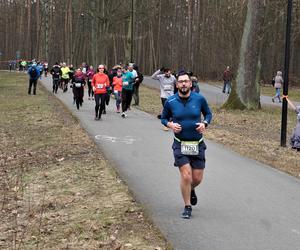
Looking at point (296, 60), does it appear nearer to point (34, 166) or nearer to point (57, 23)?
point (57, 23)

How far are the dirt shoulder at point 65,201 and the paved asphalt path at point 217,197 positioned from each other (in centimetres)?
30

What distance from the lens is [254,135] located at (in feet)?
56.6

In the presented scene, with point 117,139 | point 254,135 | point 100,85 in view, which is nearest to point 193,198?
point 117,139

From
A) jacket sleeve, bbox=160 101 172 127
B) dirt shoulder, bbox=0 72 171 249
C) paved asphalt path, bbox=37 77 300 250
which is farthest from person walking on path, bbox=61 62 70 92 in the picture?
jacket sleeve, bbox=160 101 172 127

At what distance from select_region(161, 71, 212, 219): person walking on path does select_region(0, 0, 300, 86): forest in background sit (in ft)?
98.6

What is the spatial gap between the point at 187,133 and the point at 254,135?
35.2 ft

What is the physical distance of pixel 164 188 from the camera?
28.2 ft

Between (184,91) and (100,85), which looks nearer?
(184,91)

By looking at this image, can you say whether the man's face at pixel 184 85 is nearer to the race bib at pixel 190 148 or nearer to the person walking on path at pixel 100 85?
the race bib at pixel 190 148

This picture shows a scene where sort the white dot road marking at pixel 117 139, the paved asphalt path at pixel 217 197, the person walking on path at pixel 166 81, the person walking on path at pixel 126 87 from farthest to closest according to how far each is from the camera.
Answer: the person walking on path at pixel 126 87, the person walking on path at pixel 166 81, the white dot road marking at pixel 117 139, the paved asphalt path at pixel 217 197

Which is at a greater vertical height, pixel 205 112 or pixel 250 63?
pixel 250 63

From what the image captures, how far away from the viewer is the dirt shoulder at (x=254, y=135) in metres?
12.1

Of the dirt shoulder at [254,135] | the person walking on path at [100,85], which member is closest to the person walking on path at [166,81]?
the dirt shoulder at [254,135]

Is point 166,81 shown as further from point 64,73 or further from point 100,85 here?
point 64,73
